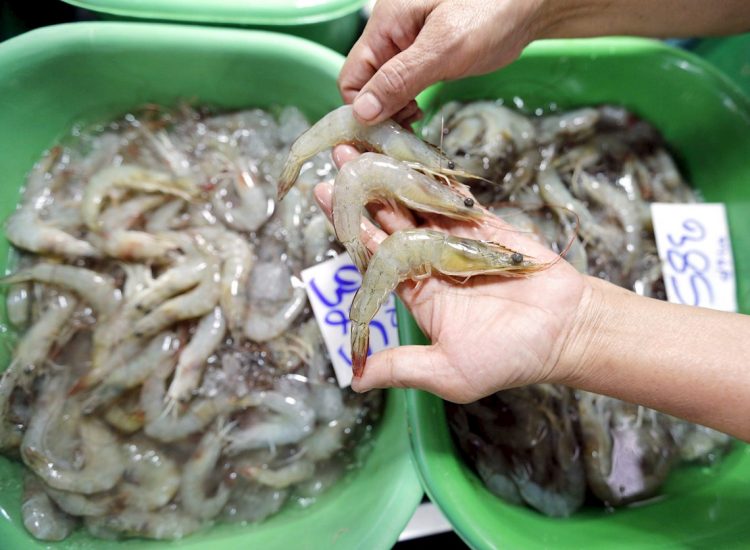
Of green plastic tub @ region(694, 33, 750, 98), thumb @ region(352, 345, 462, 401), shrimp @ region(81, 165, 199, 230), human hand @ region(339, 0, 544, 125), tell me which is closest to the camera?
thumb @ region(352, 345, 462, 401)

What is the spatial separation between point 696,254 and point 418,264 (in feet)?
3.53

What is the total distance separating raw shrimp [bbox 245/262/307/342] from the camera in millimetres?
1570

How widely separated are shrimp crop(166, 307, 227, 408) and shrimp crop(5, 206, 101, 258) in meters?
0.41

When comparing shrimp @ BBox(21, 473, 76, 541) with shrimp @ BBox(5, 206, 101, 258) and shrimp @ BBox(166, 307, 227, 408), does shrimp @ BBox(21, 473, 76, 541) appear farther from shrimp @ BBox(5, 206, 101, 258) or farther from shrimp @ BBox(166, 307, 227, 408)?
shrimp @ BBox(5, 206, 101, 258)

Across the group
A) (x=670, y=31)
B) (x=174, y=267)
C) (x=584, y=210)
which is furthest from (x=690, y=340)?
(x=174, y=267)

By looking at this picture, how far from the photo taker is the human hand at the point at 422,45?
1.29m

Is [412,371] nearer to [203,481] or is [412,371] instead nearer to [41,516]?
[203,481]

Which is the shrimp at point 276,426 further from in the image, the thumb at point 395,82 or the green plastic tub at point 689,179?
the thumb at point 395,82

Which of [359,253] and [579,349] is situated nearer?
[579,349]

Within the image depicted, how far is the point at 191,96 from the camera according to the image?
181cm

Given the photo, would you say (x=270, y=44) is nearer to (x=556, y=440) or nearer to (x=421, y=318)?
(x=421, y=318)

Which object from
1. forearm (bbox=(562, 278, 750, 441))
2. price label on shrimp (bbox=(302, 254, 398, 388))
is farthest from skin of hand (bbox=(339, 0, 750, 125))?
forearm (bbox=(562, 278, 750, 441))

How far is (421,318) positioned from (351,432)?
0.49m

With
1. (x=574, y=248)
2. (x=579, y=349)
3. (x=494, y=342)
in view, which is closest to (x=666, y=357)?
(x=579, y=349)
